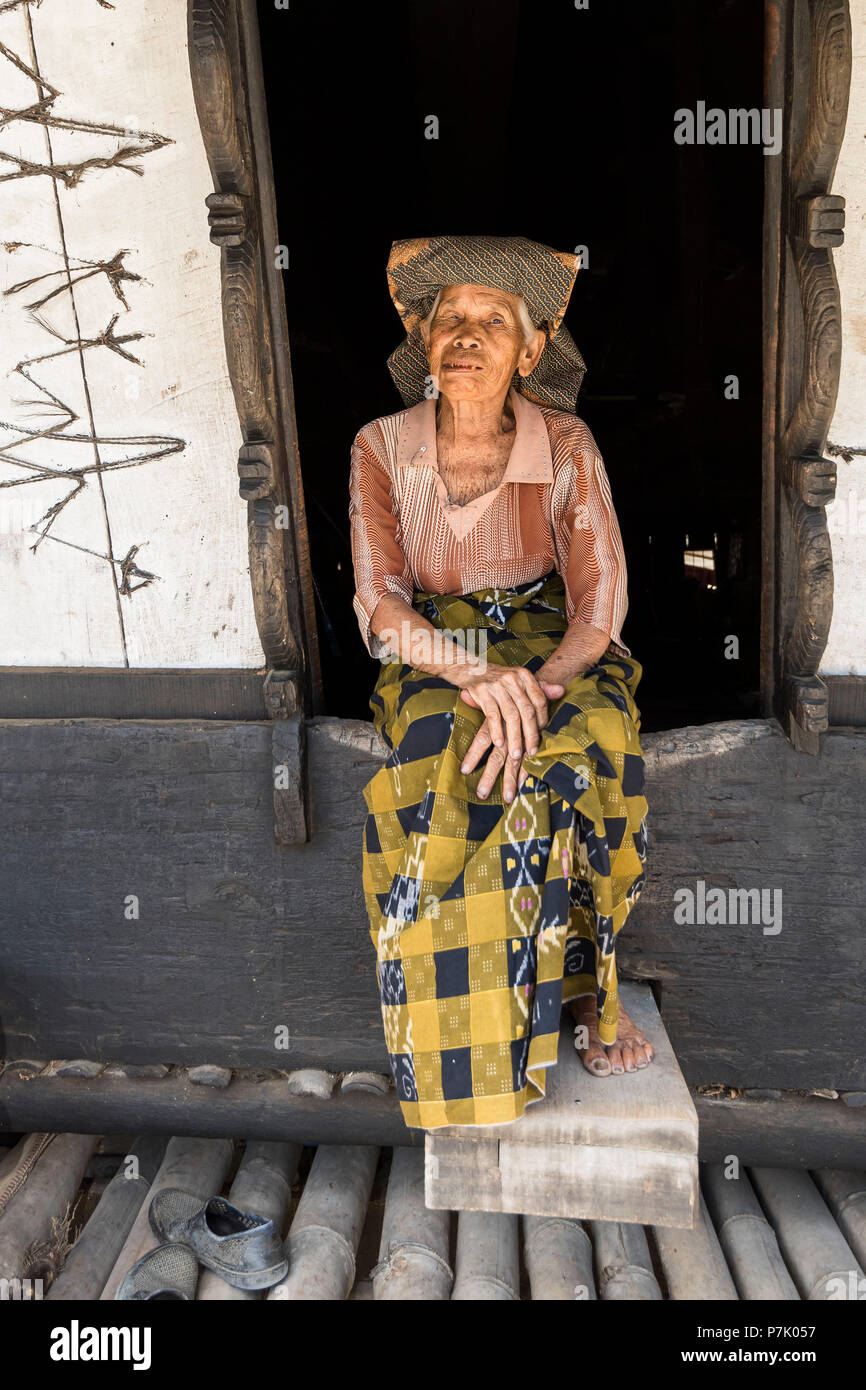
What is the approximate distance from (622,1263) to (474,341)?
2.09 meters

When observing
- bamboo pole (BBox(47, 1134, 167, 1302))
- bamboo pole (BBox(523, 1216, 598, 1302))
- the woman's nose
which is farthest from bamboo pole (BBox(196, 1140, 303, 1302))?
the woman's nose

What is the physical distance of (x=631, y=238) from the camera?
448 centimetres

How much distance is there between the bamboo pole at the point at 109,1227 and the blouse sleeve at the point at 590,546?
6.18 ft

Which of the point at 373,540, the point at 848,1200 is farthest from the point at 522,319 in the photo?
the point at 848,1200

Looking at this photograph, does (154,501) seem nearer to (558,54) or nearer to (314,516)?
(314,516)

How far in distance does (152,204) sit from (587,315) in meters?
2.90

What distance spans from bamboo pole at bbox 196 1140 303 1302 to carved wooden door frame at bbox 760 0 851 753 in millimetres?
1733

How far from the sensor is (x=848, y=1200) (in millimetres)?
2516

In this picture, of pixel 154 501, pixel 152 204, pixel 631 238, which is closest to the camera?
pixel 152 204

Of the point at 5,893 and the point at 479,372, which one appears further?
the point at 5,893

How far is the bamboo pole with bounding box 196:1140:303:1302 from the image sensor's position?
8.25 feet

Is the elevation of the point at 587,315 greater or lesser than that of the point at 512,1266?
greater

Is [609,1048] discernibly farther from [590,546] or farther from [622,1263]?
[590,546]

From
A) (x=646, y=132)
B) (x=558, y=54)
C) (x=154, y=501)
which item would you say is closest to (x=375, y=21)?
(x=558, y=54)
